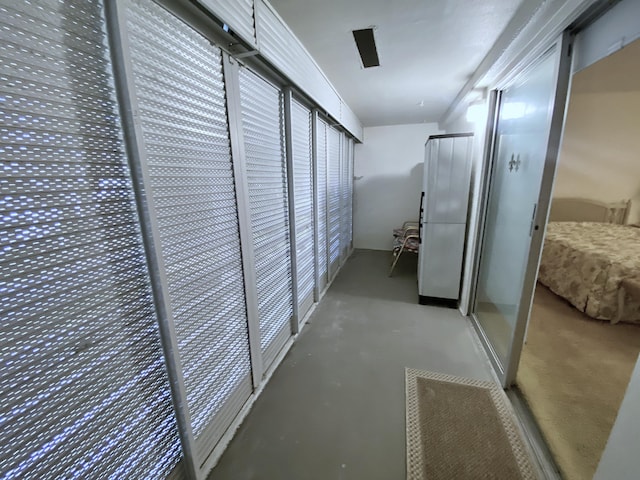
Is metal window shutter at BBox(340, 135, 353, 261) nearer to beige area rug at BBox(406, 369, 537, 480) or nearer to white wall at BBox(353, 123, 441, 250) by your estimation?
white wall at BBox(353, 123, 441, 250)

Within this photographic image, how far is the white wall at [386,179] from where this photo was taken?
4672mm

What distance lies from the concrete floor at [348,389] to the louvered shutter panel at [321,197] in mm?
402

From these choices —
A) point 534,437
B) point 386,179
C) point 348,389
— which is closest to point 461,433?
point 534,437

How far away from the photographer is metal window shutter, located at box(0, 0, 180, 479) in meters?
0.63

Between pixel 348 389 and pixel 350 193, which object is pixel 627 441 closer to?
pixel 348 389

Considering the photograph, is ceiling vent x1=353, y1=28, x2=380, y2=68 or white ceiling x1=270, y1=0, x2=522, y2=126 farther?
ceiling vent x1=353, y1=28, x2=380, y2=68

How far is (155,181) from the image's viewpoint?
979 mm

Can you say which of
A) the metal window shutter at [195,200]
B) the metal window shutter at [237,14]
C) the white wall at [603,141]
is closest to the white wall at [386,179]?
the white wall at [603,141]

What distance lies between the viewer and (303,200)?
246 cm

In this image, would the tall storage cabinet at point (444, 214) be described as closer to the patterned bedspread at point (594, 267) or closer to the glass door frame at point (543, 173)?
the glass door frame at point (543, 173)

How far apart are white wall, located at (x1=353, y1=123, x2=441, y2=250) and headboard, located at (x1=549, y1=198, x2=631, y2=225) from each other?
2083mm

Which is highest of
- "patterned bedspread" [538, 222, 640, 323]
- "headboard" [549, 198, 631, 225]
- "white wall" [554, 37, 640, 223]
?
"white wall" [554, 37, 640, 223]

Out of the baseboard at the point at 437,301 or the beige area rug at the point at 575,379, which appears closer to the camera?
the beige area rug at the point at 575,379

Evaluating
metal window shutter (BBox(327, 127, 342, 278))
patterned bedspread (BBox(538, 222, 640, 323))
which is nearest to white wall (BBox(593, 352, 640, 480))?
patterned bedspread (BBox(538, 222, 640, 323))
